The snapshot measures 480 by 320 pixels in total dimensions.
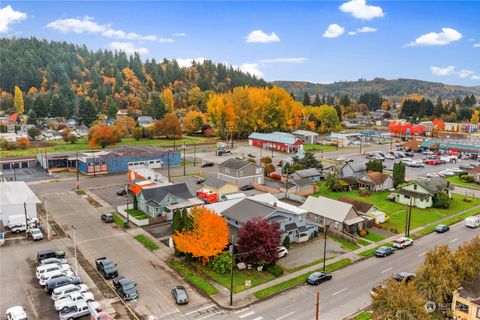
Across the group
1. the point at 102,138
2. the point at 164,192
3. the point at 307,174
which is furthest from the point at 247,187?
the point at 102,138

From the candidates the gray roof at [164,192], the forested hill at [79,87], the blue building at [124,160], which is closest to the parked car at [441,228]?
the gray roof at [164,192]

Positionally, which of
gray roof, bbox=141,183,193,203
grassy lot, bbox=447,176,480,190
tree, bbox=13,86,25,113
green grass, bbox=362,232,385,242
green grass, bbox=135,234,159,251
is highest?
tree, bbox=13,86,25,113

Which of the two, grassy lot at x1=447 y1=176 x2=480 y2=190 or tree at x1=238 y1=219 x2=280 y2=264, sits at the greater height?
tree at x1=238 y1=219 x2=280 y2=264

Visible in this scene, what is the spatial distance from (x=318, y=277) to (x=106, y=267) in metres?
17.3

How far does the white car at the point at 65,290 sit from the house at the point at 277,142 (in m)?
72.1

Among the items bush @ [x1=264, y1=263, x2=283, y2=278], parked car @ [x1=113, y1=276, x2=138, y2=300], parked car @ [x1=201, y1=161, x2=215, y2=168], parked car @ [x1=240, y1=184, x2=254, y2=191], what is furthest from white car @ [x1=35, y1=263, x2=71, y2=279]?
parked car @ [x1=201, y1=161, x2=215, y2=168]

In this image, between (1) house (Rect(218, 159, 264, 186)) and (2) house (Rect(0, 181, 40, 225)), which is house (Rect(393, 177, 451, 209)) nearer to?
(1) house (Rect(218, 159, 264, 186))

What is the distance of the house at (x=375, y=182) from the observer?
59031mm

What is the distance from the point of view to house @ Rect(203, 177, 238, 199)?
53.3 m

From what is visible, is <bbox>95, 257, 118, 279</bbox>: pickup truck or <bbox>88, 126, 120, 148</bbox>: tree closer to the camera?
<bbox>95, 257, 118, 279</bbox>: pickup truck

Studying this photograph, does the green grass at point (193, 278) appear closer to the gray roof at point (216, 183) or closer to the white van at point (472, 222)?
the gray roof at point (216, 183)

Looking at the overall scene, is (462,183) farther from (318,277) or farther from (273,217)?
(318,277)

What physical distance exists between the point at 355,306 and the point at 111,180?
48017 mm

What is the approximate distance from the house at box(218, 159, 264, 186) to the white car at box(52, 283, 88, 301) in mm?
34299
